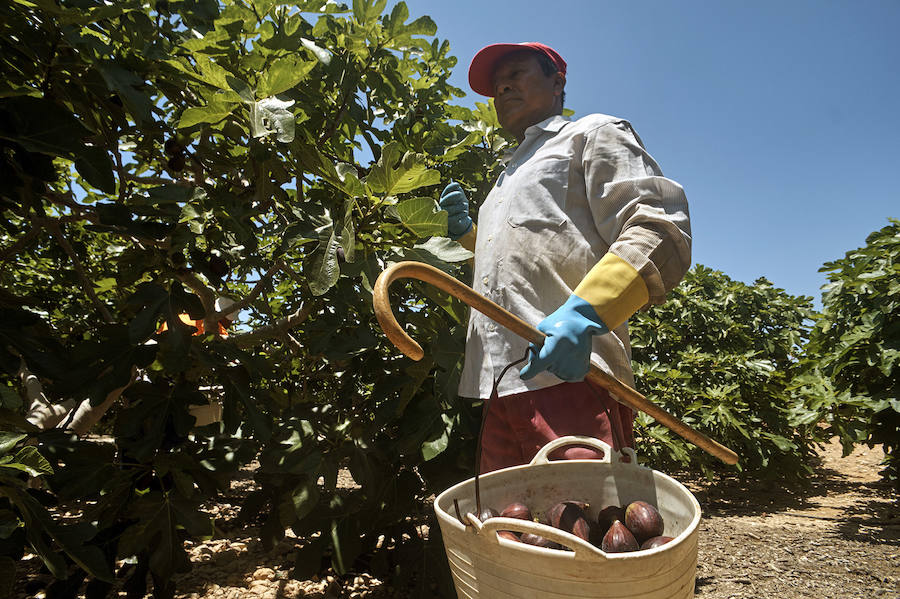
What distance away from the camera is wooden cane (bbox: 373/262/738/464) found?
1.05 m

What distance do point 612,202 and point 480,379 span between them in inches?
24.1

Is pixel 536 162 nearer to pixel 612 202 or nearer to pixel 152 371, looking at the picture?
pixel 612 202

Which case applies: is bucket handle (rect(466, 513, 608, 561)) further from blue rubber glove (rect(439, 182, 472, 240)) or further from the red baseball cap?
the red baseball cap

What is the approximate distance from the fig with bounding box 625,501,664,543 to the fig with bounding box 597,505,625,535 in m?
0.04

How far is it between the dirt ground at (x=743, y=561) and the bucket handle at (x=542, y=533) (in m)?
1.41

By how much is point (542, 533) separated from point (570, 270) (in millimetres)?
780

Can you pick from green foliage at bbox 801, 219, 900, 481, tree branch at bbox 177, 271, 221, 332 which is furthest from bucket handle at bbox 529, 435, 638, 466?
green foliage at bbox 801, 219, 900, 481

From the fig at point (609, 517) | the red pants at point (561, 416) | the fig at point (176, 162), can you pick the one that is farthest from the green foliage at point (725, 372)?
the fig at point (176, 162)

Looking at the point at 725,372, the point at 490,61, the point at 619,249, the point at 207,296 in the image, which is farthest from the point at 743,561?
the point at 207,296

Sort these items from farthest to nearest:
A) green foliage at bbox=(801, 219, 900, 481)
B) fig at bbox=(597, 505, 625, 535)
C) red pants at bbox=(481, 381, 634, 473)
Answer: green foliage at bbox=(801, 219, 900, 481)
red pants at bbox=(481, 381, 634, 473)
fig at bbox=(597, 505, 625, 535)

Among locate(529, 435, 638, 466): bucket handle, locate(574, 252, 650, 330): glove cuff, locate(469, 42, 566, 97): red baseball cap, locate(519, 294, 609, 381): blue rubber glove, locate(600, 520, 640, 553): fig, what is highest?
locate(469, 42, 566, 97): red baseball cap

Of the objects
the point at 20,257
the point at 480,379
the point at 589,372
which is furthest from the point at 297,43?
the point at 20,257

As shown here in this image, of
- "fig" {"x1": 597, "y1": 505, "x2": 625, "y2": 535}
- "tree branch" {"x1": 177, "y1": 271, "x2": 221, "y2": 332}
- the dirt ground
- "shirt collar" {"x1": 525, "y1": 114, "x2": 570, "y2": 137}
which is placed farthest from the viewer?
the dirt ground

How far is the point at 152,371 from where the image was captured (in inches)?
82.4
